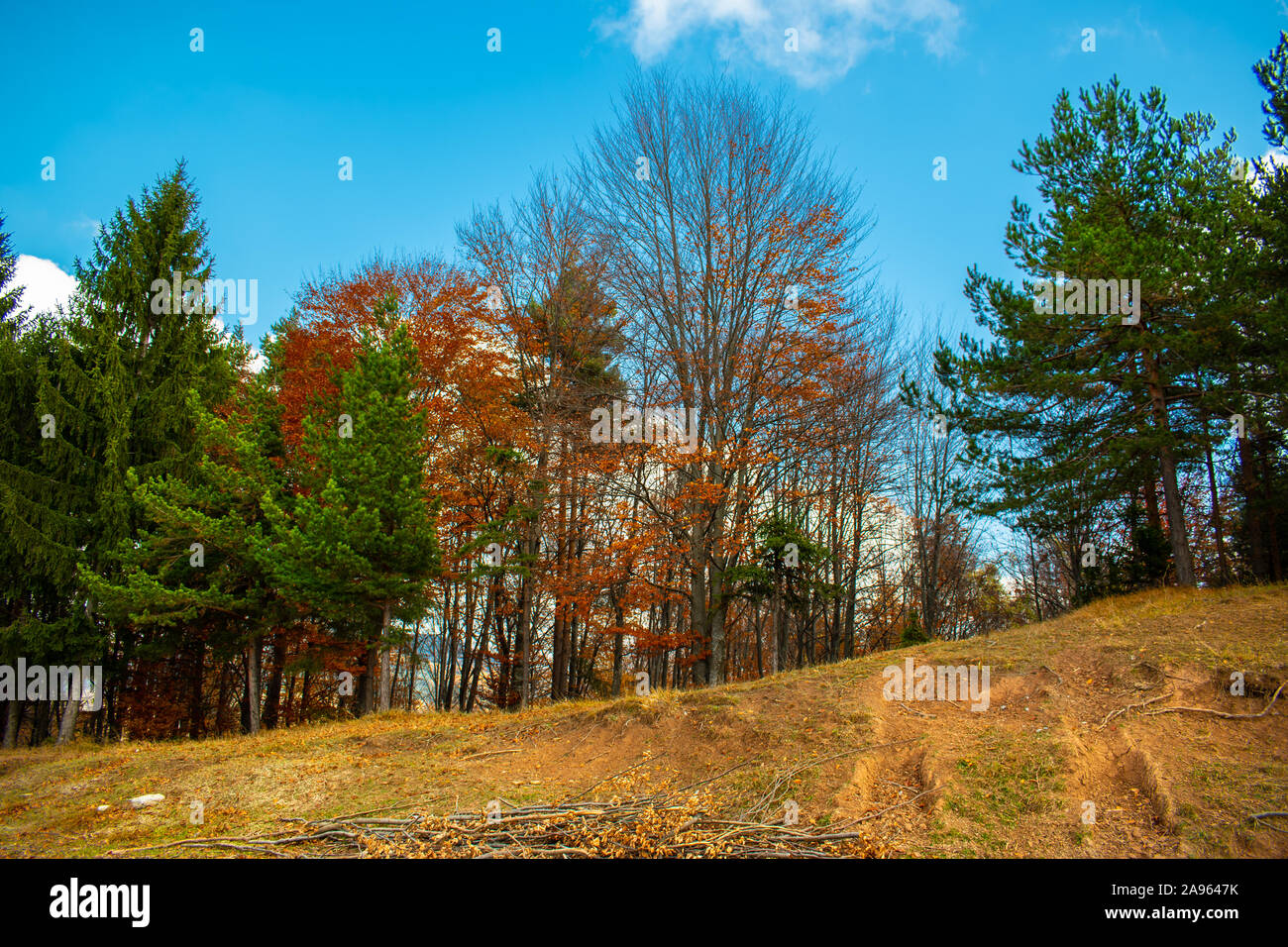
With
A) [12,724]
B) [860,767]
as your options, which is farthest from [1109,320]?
[12,724]

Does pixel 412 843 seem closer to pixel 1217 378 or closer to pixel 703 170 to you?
pixel 703 170

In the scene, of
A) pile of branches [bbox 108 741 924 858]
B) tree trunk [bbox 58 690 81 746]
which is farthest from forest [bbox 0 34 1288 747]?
pile of branches [bbox 108 741 924 858]

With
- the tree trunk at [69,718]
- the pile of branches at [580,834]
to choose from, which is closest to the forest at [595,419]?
the tree trunk at [69,718]

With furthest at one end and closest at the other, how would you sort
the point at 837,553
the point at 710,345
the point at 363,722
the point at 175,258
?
the point at 837,553, the point at 175,258, the point at 710,345, the point at 363,722

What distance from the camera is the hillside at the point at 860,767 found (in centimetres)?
576

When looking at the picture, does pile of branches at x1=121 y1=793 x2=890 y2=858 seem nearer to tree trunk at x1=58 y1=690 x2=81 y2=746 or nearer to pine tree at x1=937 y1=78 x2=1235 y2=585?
pine tree at x1=937 y1=78 x2=1235 y2=585

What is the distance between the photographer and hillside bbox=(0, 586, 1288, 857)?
576 centimetres

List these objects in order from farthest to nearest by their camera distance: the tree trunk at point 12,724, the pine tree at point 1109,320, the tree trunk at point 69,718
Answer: the tree trunk at point 12,724 → the tree trunk at point 69,718 → the pine tree at point 1109,320

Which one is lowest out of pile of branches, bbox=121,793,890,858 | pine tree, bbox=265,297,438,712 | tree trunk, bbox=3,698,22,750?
tree trunk, bbox=3,698,22,750

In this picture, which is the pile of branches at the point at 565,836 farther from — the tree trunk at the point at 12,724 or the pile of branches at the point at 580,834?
the tree trunk at the point at 12,724

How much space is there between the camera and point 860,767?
7070 millimetres

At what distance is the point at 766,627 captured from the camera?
113 feet
